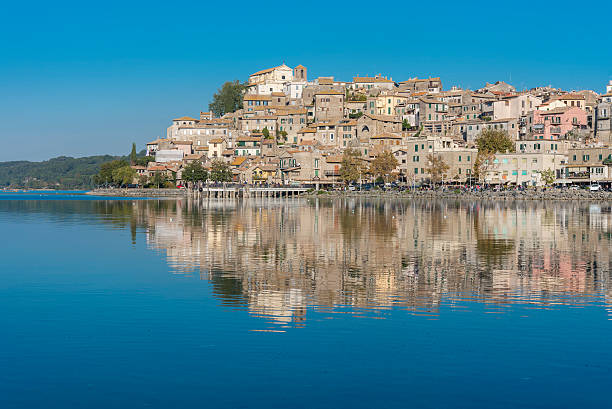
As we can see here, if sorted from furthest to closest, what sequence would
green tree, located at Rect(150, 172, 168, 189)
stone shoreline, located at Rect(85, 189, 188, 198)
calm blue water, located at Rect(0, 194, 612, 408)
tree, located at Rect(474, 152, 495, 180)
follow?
1. green tree, located at Rect(150, 172, 168, 189)
2. stone shoreline, located at Rect(85, 189, 188, 198)
3. tree, located at Rect(474, 152, 495, 180)
4. calm blue water, located at Rect(0, 194, 612, 408)

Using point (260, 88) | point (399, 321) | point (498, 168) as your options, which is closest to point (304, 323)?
point (399, 321)

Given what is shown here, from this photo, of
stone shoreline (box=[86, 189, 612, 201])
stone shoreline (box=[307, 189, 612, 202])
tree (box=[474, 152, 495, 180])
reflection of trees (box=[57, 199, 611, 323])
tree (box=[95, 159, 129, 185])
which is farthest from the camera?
tree (box=[95, 159, 129, 185])

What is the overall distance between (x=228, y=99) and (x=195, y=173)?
36.5m

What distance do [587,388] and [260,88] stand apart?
440 ft

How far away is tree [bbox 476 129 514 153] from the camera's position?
97875 millimetres

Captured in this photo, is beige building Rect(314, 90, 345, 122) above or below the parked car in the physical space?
above

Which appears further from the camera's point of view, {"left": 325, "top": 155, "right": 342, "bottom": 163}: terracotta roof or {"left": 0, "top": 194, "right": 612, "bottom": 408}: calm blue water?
{"left": 325, "top": 155, "right": 342, "bottom": 163}: terracotta roof

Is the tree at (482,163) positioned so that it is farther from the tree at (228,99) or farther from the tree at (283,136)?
the tree at (228,99)

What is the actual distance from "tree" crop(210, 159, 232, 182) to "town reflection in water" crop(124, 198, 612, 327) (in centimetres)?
6708

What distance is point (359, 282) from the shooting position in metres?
21.3

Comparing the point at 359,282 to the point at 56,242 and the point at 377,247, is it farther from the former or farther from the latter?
the point at 56,242

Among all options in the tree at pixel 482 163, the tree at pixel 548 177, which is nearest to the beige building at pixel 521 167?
the tree at pixel 482 163

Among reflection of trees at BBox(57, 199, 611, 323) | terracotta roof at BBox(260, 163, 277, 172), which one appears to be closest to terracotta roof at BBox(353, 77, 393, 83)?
terracotta roof at BBox(260, 163, 277, 172)

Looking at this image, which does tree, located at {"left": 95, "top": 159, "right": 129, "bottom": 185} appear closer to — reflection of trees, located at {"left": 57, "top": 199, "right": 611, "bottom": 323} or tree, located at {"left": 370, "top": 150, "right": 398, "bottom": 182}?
tree, located at {"left": 370, "top": 150, "right": 398, "bottom": 182}
